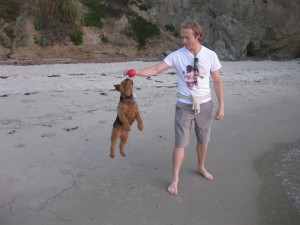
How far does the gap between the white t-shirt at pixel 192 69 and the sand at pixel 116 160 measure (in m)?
1.10

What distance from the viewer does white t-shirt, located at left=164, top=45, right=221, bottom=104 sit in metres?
3.71

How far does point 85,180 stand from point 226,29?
47.3 feet

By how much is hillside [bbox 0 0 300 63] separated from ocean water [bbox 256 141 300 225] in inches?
354

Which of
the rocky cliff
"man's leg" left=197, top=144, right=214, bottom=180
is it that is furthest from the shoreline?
"man's leg" left=197, top=144, right=214, bottom=180

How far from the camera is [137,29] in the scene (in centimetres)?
1593

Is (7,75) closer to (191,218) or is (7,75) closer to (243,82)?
(243,82)

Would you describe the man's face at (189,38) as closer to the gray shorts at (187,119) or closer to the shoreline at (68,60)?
the gray shorts at (187,119)

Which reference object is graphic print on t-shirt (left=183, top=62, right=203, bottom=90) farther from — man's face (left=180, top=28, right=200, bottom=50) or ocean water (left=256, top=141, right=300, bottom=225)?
ocean water (left=256, top=141, right=300, bottom=225)

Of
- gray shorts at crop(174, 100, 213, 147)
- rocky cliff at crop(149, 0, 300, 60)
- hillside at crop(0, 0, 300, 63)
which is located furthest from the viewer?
rocky cliff at crop(149, 0, 300, 60)

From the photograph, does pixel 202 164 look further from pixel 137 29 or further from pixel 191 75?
pixel 137 29

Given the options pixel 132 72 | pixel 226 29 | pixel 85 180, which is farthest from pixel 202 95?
pixel 226 29

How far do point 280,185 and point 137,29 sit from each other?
40.5ft

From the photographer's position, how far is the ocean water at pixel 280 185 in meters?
3.87

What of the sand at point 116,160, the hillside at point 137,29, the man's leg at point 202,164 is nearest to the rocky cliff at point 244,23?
the hillside at point 137,29
